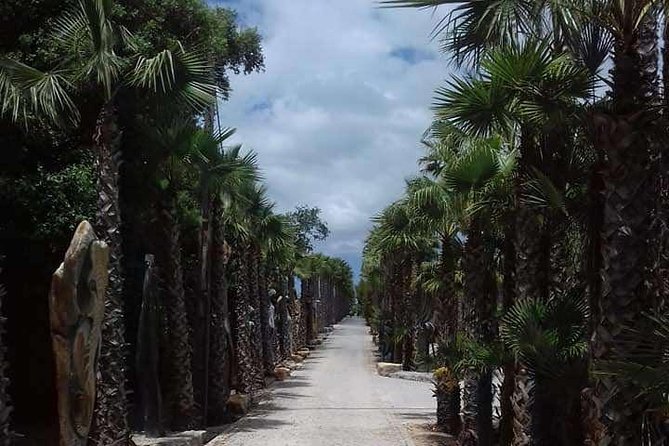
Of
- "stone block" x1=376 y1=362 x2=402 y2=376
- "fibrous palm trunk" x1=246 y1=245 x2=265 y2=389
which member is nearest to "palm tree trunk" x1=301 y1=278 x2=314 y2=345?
"stone block" x1=376 y1=362 x2=402 y2=376

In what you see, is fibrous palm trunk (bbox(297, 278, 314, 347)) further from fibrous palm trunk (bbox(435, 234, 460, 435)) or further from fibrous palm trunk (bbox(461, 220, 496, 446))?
fibrous palm trunk (bbox(461, 220, 496, 446))

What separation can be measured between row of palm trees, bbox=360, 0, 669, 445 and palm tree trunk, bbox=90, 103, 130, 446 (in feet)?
14.7

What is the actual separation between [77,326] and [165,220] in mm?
8466

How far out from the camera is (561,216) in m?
9.34

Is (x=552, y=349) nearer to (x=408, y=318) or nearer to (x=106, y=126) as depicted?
(x=106, y=126)

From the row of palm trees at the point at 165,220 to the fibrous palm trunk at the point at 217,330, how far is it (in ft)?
0.08

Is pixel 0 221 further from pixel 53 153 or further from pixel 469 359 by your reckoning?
pixel 469 359

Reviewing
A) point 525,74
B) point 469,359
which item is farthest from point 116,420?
point 525,74

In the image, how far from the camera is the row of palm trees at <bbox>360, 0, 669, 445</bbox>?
233 inches

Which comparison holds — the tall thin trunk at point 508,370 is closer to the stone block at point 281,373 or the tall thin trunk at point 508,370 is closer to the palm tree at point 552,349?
the palm tree at point 552,349

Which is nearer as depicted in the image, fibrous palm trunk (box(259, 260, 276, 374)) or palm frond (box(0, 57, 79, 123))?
palm frond (box(0, 57, 79, 123))

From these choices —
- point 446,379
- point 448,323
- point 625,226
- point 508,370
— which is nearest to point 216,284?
point 448,323

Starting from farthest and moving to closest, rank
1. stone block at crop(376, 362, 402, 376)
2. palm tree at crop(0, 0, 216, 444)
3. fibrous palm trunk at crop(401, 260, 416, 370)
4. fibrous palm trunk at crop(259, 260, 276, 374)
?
1. fibrous palm trunk at crop(401, 260, 416, 370)
2. stone block at crop(376, 362, 402, 376)
3. fibrous palm trunk at crop(259, 260, 276, 374)
4. palm tree at crop(0, 0, 216, 444)

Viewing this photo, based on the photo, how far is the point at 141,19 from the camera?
1524cm
